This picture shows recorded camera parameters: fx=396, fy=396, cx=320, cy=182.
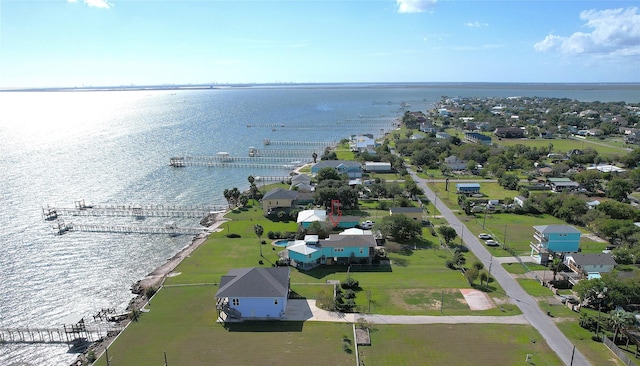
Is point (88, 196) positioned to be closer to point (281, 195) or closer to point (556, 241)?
point (281, 195)

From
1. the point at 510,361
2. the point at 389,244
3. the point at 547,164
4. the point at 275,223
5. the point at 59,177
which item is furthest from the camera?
the point at 547,164

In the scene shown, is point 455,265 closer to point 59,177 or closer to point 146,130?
point 59,177

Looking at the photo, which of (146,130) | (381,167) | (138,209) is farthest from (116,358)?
(146,130)

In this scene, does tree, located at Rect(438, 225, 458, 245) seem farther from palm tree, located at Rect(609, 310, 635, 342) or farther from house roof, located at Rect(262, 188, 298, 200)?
house roof, located at Rect(262, 188, 298, 200)

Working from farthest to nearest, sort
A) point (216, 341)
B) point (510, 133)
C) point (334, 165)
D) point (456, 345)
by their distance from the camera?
1. point (510, 133)
2. point (334, 165)
3. point (216, 341)
4. point (456, 345)

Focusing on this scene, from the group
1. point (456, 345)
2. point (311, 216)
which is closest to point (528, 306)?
point (456, 345)

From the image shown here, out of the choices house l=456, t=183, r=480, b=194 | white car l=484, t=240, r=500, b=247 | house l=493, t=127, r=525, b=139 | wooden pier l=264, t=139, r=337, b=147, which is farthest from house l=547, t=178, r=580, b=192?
wooden pier l=264, t=139, r=337, b=147
